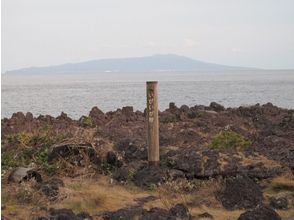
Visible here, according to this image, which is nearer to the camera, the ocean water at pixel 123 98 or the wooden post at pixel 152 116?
the wooden post at pixel 152 116

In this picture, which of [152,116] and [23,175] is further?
[152,116]

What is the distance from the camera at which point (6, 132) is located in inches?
586

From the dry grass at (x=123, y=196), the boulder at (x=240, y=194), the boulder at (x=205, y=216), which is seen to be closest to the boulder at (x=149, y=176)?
the dry grass at (x=123, y=196)

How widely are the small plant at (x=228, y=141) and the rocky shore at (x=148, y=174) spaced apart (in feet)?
0.08

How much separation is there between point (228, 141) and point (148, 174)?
9.93ft

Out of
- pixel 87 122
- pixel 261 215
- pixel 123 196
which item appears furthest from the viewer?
pixel 87 122

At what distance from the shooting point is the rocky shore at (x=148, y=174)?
8953 millimetres

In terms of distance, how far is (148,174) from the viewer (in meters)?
10.8

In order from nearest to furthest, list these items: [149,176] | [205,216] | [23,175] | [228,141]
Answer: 1. [205,216]
2. [23,175]
3. [149,176]
4. [228,141]

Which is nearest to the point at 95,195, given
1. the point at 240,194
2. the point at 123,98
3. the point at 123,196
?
the point at 123,196

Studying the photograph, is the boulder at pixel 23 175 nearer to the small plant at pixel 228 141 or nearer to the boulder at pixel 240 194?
the boulder at pixel 240 194

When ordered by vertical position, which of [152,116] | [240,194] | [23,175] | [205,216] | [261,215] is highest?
[152,116]

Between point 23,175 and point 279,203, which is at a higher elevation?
point 23,175

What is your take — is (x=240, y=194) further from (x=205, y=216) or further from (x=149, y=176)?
(x=149, y=176)
